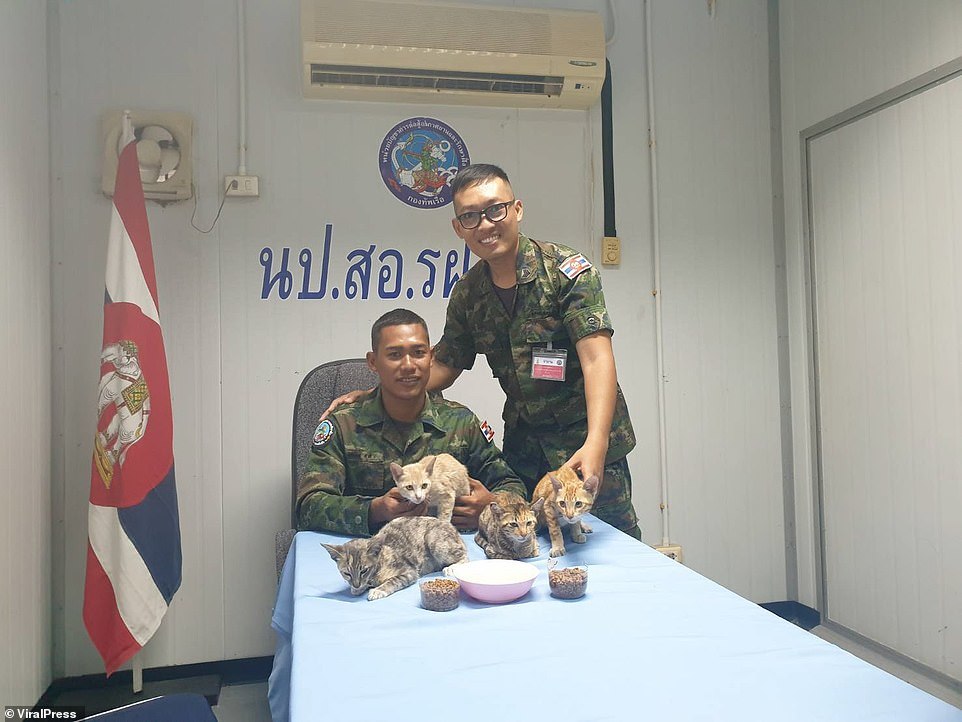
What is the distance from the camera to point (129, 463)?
7.92ft

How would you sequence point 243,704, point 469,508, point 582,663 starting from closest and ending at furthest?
point 582,663 < point 469,508 < point 243,704

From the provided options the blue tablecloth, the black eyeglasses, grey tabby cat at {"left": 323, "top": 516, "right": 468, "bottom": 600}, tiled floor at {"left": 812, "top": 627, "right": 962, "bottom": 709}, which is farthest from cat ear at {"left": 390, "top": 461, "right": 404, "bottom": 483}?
tiled floor at {"left": 812, "top": 627, "right": 962, "bottom": 709}

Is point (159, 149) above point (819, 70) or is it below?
below

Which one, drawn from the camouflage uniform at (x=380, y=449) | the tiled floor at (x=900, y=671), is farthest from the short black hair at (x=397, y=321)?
the tiled floor at (x=900, y=671)

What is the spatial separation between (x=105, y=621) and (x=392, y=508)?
4.54 feet

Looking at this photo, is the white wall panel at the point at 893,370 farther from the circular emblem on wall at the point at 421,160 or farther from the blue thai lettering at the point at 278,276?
the blue thai lettering at the point at 278,276

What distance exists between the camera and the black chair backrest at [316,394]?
2.35 metres

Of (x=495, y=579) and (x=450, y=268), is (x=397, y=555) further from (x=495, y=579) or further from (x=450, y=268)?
(x=450, y=268)

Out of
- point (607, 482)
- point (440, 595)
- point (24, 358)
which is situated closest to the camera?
point (440, 595)

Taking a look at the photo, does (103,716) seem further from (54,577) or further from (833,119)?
(833,119)

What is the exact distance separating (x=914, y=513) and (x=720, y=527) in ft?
2.71

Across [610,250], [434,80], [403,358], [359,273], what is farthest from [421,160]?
[403,358]

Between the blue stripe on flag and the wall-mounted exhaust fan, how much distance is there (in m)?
1.06

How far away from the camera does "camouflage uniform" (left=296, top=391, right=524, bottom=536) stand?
1.93 meters
